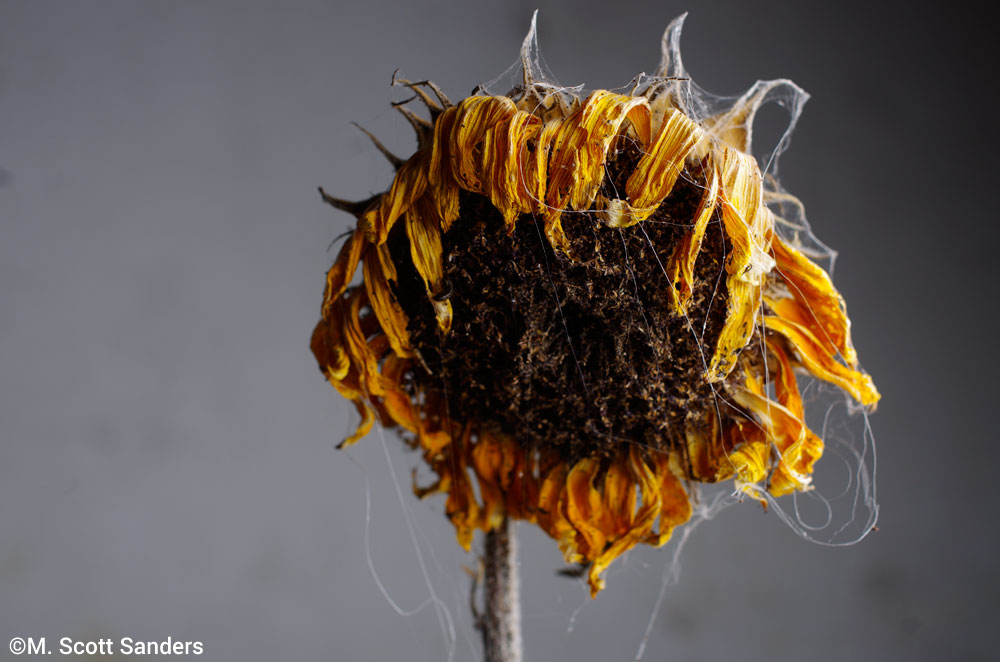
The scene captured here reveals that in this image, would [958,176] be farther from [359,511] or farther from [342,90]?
[359,511]

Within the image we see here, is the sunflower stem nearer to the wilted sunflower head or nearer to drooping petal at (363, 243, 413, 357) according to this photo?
the wilted sunflower head

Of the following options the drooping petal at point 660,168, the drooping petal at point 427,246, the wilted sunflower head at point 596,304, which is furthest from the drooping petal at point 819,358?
the drooping petal at point 427,246

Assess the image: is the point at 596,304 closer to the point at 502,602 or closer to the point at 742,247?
the point at 742,247

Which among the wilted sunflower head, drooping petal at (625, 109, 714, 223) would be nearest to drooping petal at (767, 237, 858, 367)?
the wilted sunflower head

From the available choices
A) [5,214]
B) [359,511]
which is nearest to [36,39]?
[5,214]

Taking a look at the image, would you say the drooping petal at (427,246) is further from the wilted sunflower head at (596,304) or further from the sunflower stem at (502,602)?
the sunflower stem at (502,602)

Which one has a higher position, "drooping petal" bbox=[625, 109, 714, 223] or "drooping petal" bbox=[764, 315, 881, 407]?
"drooping petal" bbox=[625, 109, 714, 223]
